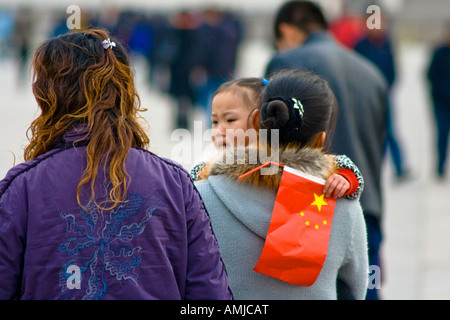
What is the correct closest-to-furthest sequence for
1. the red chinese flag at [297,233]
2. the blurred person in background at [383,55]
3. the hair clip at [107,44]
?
the hair clip at [107,44], the red chinese flag at [297,233], the blurred person in background at [383,55]

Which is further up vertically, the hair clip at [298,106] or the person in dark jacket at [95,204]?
the hair clip at [298,106]

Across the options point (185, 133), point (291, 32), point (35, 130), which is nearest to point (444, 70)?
point (185, 133)

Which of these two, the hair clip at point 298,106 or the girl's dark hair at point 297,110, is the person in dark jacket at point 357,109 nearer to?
the girl's dark hair at point 297,110

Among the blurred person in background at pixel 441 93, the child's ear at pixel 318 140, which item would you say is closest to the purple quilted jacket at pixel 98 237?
the child's ear at pixel 318 140

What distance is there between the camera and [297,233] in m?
2.49

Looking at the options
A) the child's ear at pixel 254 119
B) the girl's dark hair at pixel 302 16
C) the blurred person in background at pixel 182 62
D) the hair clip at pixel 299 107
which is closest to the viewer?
the hair clip at pixel 299 107

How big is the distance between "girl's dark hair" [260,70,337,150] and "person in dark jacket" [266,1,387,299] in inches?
47.1

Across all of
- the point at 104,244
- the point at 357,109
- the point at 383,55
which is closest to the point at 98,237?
the point at 104,244

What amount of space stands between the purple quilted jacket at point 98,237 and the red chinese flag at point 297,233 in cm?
37

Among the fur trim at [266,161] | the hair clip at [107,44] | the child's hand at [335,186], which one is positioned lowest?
the child's hand at [335,186]

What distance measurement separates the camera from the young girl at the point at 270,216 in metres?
2.53

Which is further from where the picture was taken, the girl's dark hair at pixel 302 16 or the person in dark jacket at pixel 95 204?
the girl's dark hair at pixel 302 16

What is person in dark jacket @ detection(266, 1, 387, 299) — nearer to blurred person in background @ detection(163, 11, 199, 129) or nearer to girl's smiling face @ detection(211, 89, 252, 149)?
girl's smiling face @ detection(211, 89, 252, 149)

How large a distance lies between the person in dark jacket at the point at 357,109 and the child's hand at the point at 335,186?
4.80 feet
